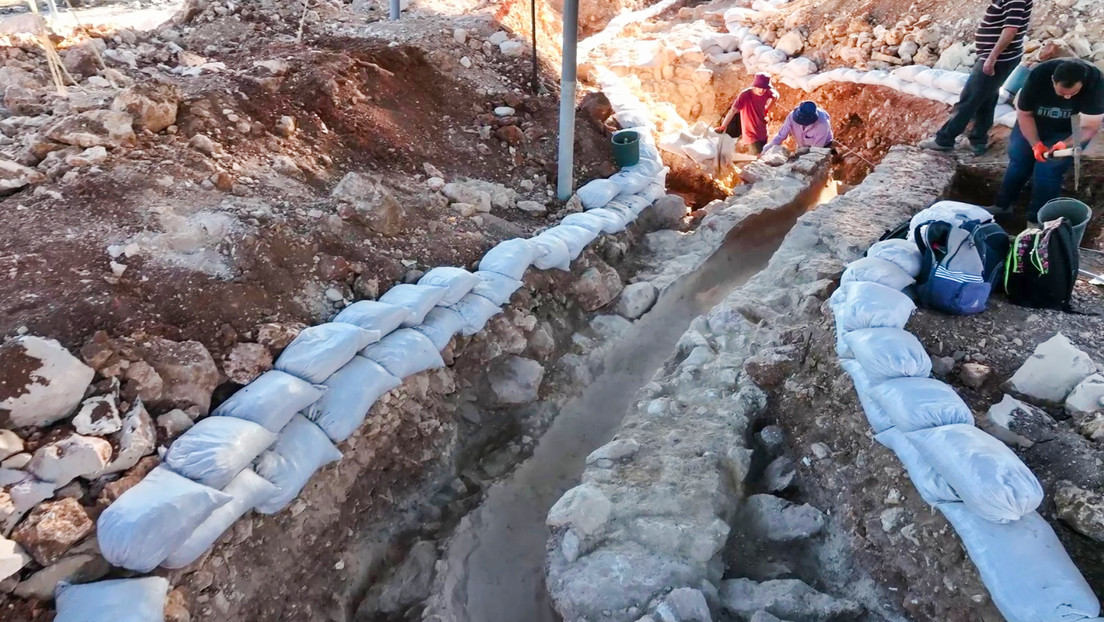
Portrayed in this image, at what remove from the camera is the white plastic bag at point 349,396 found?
111 inches

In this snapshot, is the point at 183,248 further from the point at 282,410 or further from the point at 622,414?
the point at 622,414

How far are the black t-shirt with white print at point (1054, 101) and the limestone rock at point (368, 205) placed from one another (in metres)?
3.99

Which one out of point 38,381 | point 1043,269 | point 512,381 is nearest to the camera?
point 38,381

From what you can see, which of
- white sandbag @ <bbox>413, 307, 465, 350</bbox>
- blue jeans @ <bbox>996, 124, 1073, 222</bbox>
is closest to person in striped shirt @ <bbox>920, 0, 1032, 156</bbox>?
blue jeans @ <bbox>996, 124, 1073, 222</bbox>

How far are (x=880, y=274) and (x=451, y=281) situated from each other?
223 cm

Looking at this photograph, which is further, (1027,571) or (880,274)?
(880,274)

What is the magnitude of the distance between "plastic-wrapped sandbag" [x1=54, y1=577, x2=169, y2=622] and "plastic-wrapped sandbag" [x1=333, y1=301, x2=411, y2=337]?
4.47 feet

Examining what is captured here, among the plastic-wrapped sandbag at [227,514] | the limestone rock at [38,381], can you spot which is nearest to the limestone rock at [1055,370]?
the plastic-wrapped sandbag at [227,514]

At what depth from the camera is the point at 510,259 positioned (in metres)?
3.84

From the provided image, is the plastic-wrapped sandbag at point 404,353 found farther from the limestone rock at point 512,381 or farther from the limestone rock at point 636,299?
the limestone rock at point 636,299

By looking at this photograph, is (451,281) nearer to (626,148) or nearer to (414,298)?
(414,298)

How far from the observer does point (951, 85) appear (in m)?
5.89

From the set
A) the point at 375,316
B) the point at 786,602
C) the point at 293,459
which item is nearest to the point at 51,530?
the point at 293,459

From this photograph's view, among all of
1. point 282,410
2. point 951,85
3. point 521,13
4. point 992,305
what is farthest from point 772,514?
point 521,13
